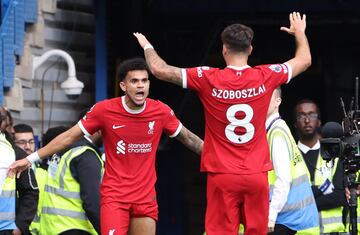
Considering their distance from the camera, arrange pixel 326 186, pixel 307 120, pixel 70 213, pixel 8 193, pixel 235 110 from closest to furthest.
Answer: pixel 235 110 < pixel 8 193 < pixel 70 213 < pixel 326 186 < pixel 307 120

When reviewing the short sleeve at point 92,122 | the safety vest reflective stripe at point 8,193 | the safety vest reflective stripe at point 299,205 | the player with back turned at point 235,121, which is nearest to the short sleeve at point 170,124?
the short sleeve at point 92,122

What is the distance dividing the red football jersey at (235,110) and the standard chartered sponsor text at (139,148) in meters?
0.99

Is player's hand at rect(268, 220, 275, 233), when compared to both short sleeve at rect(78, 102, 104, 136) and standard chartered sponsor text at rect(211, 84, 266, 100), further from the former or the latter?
short sleeve at rect(78, 102, 104, 136)

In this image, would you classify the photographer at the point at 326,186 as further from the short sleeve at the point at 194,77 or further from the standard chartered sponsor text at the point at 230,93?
the short sleeve at the point at 194,77

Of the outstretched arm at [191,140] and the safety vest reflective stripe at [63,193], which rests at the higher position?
the outstretched arm at [191,140]

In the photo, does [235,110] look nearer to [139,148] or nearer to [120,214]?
[139,148]

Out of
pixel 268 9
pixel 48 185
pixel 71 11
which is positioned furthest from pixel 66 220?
pixel 268 9

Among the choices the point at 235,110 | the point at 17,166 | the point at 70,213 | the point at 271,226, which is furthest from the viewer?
the point at 70,213

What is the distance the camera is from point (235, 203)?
32.6ft

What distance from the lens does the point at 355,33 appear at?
20312 mm

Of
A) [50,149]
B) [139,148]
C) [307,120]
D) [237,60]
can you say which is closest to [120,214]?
[139,148]

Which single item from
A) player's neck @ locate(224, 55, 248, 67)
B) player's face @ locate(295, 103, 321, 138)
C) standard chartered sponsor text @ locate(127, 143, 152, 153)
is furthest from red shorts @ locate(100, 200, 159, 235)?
player's face @ locate(295, 103, 321, 138)

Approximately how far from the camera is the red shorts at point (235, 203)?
988 centimetres

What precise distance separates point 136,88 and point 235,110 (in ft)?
4.20
